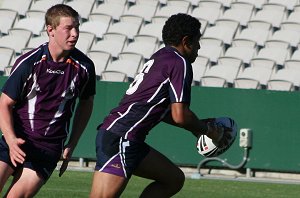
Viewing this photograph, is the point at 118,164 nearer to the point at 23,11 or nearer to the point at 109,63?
the point at 109,63

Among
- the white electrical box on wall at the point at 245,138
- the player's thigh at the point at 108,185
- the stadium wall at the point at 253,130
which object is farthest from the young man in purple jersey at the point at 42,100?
the stadium wall at the point at 253,130

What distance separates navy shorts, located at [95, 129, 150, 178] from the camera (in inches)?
324

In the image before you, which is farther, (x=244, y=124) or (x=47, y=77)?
(x=244, y=124)

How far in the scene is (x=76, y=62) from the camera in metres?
7.91

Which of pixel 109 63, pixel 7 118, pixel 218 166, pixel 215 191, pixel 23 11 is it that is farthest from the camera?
pixel 23 11

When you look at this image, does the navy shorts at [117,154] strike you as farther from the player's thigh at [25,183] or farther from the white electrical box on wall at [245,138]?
the white electrical box on wall at [245,138]

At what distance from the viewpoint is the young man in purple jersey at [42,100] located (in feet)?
25.3

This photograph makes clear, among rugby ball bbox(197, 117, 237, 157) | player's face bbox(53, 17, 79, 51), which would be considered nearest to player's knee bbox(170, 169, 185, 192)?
rugby ball bbox(197, 117, 237, 157)

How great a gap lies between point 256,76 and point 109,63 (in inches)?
145

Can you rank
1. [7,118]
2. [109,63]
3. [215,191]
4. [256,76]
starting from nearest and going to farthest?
[7,118], [215,191], [256,76], [109,63]

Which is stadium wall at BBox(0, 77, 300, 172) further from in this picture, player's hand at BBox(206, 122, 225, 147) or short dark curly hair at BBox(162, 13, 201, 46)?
short dark curly hair at BBox(162, 13, 201, 46)

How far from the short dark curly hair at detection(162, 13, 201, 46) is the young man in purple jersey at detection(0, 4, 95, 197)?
2.54 ft

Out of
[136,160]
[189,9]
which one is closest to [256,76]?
[189,9]

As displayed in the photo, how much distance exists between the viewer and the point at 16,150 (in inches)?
296
